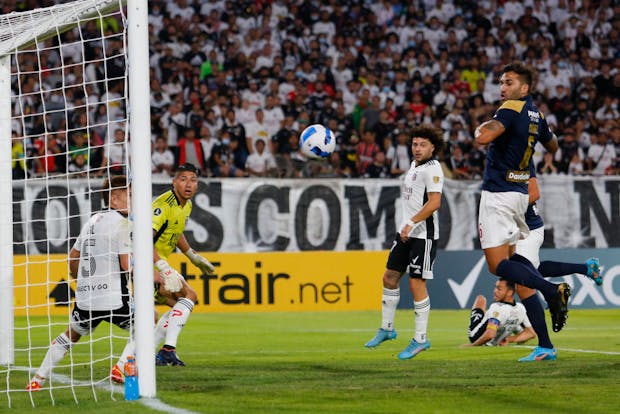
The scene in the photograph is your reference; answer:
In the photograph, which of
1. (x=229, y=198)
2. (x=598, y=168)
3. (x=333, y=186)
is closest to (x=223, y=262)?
(x=229, y=198)

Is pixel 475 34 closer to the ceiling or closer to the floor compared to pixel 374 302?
closer to the ceiling

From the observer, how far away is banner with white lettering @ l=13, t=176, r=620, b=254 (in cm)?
1831

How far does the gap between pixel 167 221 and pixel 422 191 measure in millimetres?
2636

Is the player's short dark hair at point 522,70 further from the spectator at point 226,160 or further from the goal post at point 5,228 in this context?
the spectator at point 226,160

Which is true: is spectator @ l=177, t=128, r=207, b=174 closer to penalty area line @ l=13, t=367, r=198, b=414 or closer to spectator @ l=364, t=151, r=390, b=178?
spectator @ l=364, t=151, r=390, b=178

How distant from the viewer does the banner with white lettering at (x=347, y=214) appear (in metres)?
18.3

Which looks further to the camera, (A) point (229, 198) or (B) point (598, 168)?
(B) point (598, 168)

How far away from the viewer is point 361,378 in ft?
27.1

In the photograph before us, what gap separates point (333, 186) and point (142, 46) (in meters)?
11.7

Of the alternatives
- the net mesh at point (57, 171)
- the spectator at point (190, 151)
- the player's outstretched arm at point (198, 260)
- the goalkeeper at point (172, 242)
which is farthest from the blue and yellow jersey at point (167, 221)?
the spectator at point (190, 151)

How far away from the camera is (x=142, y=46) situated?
712cm

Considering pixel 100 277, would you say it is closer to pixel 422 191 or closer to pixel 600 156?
pixel 422 191

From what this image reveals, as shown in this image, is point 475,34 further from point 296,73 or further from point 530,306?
point 530,306

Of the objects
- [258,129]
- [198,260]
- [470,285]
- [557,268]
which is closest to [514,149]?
[557,268]
